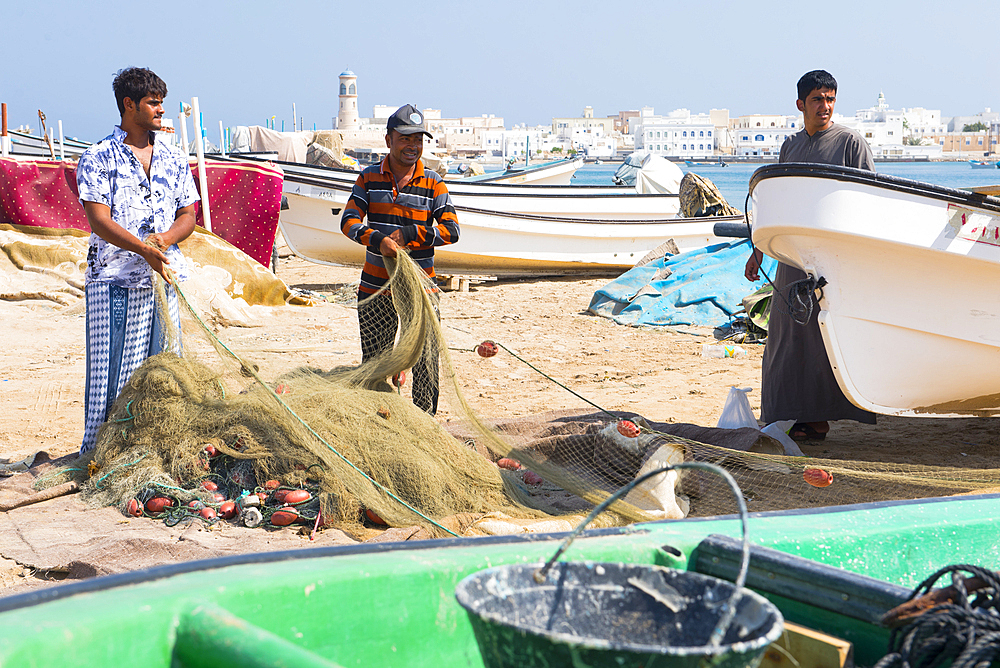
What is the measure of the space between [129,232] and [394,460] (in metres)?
1.67

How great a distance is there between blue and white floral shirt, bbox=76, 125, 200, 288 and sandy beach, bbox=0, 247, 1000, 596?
701 millimetres

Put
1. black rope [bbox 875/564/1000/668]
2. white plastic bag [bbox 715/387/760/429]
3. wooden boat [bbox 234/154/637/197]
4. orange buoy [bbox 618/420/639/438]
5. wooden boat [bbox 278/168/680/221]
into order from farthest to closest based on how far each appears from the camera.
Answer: wooden boat [bbox 278/168/680/221] → wooden boat [bbox 234/154/637/197] → white plastic bag [bbox 715/387/760/429] → orange buoy [bbox 618/420/639/438] → black rope [bbox 875/564/1000/668]

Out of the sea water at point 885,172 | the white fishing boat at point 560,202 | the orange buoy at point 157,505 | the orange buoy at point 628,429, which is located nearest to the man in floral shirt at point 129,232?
the orange buoy at point 157,505

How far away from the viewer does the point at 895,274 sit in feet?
14.5

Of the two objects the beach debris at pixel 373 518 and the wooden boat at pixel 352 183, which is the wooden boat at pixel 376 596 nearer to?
the beach debris at pixel 373 518

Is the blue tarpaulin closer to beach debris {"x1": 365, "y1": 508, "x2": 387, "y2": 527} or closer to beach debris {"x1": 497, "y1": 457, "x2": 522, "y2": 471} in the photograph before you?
beach debris {"x1": 497, "y1": 457, "x2": 522, "y2": 471}

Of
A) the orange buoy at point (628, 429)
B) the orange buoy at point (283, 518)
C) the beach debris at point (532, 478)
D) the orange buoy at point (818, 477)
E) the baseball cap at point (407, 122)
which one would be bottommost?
the beach debris at point (532, 478)

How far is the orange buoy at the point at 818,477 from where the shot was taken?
3.81 m

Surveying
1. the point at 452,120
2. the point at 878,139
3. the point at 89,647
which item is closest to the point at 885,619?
the point at 89,647

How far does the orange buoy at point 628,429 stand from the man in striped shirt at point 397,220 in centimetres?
104

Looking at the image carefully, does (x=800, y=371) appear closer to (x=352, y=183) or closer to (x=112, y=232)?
(x=112, y=232)

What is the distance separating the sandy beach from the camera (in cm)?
342

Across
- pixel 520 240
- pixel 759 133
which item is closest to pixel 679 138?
pixel 759 133

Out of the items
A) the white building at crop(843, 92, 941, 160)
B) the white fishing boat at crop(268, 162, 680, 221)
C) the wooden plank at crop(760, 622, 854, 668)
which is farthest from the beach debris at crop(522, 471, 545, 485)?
the white building at crop(843, 92, 941, 160)
